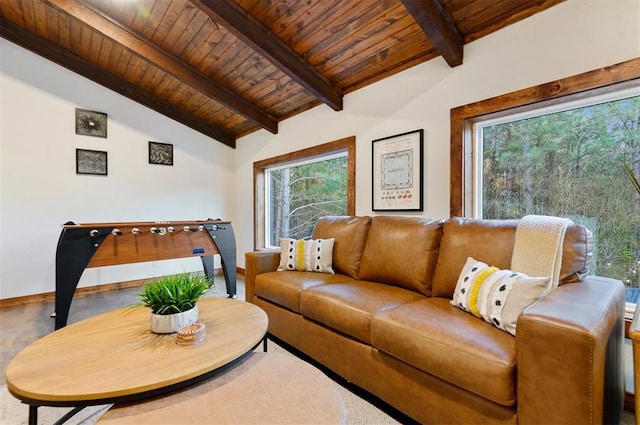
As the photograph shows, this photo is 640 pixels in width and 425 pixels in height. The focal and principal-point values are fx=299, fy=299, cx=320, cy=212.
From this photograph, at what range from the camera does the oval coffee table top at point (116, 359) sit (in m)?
0.99

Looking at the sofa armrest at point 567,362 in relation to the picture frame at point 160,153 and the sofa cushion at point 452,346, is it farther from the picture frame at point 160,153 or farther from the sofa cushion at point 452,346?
the picture frame at point 160,153

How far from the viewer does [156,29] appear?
3.11 metres

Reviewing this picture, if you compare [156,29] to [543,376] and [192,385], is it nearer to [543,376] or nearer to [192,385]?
[192,385]

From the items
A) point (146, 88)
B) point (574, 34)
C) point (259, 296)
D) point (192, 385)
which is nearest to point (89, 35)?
point (146, 88)

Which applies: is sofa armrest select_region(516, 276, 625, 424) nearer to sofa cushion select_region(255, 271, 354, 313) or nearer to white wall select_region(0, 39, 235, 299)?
sofa cushion select_region(255, 271, 354, 313)

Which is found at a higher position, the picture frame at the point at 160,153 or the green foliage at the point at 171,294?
the picture frame at the point at 160,153

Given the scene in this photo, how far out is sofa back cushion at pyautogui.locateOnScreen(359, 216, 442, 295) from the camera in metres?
2.07

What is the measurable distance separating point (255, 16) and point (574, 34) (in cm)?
236

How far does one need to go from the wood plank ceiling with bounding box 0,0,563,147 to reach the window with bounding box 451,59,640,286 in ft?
1.89

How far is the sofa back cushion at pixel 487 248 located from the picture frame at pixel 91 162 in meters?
4.39

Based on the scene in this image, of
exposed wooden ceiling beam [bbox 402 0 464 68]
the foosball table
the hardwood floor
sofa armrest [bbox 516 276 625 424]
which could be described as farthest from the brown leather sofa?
exposed wooden ceiling beam [bbox 402 0 464 68]

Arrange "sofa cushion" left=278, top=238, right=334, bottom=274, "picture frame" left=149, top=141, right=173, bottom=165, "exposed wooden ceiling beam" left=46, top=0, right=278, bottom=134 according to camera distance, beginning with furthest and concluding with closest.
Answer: "picture frame" left=149, top=141, right=173, bottom=165 → "exposed wooden ceiling beam" left=46, top=0, right=278, bottom=134 → "sofa cushion" left=278, top=238, right=334, bottom=274

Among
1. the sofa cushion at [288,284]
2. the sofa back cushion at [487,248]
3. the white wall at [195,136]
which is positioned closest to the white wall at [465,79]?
the white wall at [195,136]

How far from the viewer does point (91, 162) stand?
13.2 ft
